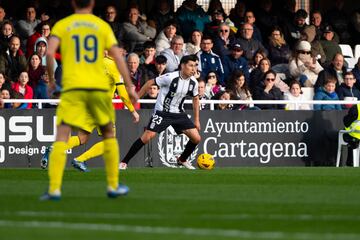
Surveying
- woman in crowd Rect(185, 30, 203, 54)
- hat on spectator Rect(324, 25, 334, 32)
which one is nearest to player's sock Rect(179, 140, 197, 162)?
woman in crowd Rect(185, 30, 203, 54)

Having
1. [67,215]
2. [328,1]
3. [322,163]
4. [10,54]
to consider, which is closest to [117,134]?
[10,54]

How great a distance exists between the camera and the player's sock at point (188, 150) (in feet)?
73.6

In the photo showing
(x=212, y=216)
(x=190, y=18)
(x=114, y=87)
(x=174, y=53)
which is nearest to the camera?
(x=212, y=216)

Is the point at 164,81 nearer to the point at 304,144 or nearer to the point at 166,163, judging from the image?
the point at 166,163

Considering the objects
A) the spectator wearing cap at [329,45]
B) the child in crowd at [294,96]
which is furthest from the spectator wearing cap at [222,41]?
the spectator wearing cap at [329,45]

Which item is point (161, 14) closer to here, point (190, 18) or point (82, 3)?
point (190, 18)

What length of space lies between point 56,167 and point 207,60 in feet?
42.6

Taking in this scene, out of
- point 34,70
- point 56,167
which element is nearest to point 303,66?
point 34,70

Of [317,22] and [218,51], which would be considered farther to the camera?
[317,22]

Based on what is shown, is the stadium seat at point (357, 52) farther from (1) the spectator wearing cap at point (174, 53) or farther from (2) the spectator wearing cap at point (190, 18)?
(1) the spectator wearing cap at point (174, 53)

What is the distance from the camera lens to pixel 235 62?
26625mm

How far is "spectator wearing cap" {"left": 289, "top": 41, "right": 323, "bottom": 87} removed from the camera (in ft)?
89.6

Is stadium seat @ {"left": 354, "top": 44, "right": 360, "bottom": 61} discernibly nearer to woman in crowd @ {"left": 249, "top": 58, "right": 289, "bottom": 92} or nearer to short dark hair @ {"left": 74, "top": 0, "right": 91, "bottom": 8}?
woman in crowd @ {"left": 249, "top": 58, "right": 289, "bottom": 92}

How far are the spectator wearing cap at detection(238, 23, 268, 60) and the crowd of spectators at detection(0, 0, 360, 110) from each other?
0.07 ft
